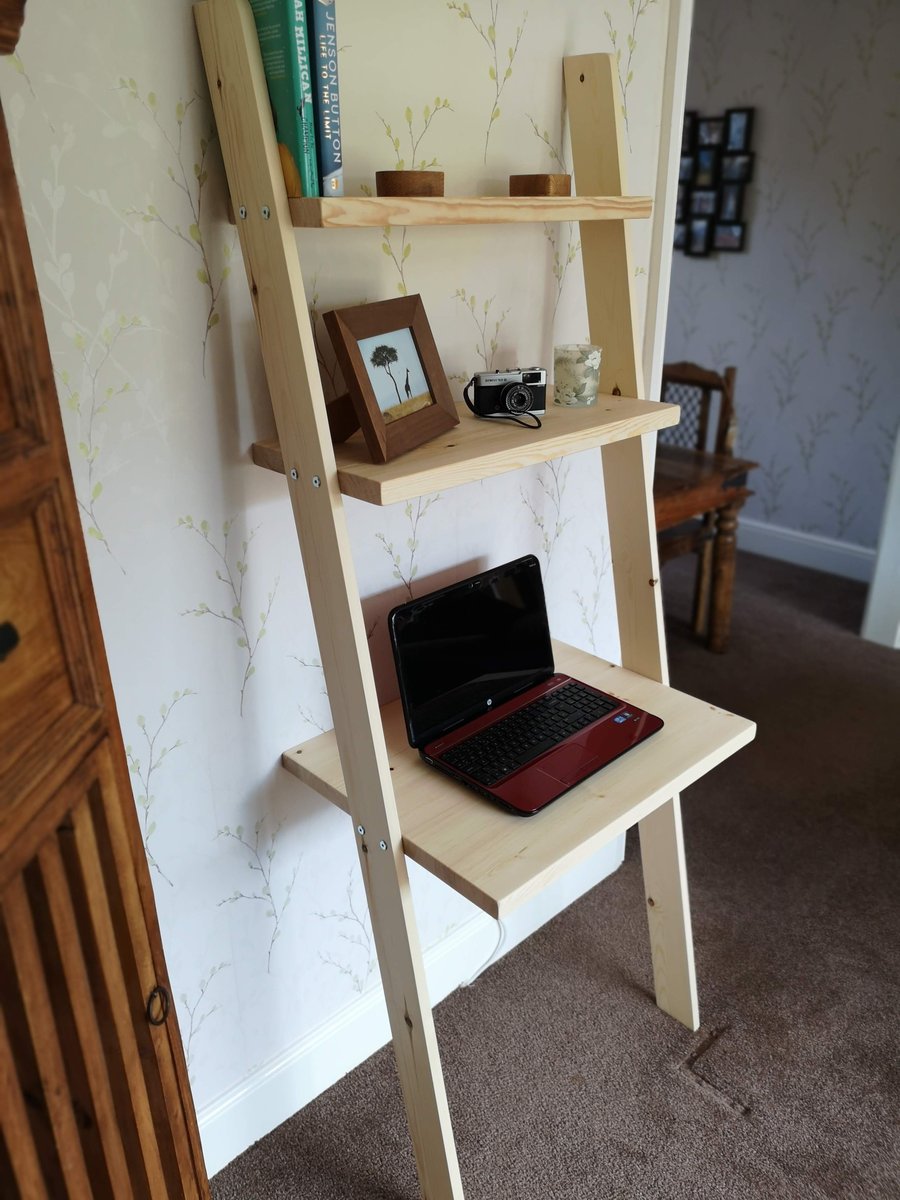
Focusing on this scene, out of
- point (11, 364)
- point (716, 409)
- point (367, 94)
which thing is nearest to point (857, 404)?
point (716, 409)

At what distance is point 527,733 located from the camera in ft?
4.60

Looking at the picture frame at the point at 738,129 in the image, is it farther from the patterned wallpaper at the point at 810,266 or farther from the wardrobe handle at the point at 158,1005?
the wardrobe handle at the point at 158,1005

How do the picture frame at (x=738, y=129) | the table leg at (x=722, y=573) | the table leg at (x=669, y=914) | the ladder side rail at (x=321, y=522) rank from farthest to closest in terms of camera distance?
the picture frame at (x=738, y=129) < the table leg at (x=722, y=573) < the table leg at (x=669, y=914) < the ladder side rail at (x=321, y=522)

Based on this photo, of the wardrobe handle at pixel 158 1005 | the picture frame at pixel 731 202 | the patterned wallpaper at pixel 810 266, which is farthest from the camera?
the picture frame at pixel 731 202

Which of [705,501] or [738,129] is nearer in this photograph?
Answer: [705,501]

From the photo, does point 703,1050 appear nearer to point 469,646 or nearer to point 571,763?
point 571,763

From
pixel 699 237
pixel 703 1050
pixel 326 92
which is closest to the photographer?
pixel 326 92

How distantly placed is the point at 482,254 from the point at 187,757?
0.85m

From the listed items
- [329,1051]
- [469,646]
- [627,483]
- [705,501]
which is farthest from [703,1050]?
[705,501]

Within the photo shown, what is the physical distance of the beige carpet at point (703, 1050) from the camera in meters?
1.48

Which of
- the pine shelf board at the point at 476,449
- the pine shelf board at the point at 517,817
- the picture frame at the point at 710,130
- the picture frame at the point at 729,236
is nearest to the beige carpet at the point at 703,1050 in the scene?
the pine shelf board at the point at 517,817

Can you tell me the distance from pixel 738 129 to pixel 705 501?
1.72 meters

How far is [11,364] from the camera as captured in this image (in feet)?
2.13

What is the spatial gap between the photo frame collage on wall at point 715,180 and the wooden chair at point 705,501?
0.89 meters
